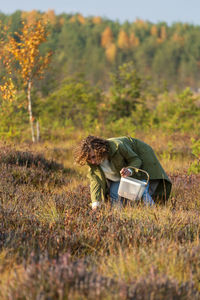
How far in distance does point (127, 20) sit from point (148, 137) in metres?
93.7

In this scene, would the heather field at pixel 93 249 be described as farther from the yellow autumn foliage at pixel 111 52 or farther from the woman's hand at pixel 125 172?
the yellow autumn foliage at pixel 111 52

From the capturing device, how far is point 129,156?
395 centimetres

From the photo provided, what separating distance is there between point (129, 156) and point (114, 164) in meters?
0.19

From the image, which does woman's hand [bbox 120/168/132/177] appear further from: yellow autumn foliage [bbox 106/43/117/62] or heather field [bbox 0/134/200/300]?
yellow autumn foliage [bbox 106/43/117/62]

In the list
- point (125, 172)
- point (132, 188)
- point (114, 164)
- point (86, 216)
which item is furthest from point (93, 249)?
point (114, 164)

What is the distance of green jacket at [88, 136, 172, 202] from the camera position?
12.8 ft

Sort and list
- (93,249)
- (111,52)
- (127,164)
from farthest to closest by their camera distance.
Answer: (111,52), (127,164), (93,249)

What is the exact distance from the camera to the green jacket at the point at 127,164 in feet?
12.8

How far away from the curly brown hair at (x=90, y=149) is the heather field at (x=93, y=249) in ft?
1.64

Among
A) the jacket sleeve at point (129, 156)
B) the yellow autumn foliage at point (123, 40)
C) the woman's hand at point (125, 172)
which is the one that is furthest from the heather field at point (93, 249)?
the yellow autumn foliage at point (123, 40)

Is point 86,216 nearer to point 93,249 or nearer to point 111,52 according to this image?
point 93,249

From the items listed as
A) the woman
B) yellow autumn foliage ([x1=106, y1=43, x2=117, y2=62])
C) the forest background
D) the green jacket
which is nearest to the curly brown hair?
the woman

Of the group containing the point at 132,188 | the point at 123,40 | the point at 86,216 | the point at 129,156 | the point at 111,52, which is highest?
the point at 123,40

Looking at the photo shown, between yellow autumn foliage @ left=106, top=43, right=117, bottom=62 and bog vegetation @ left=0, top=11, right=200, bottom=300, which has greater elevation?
yellow autumn foliage @ left=106, top=43, right=117, bottom=62
